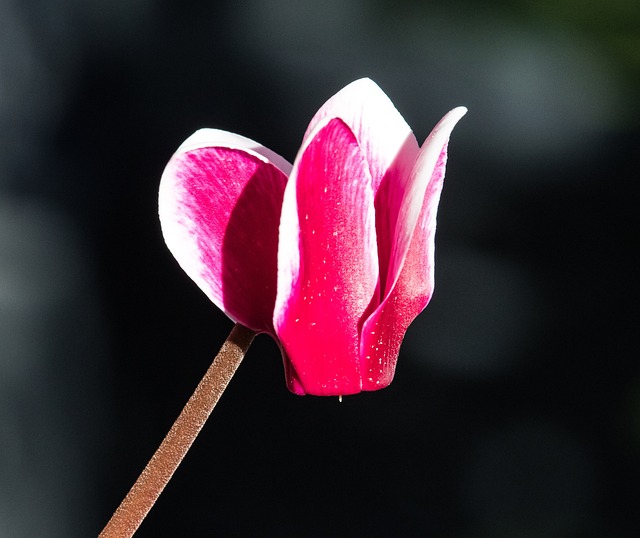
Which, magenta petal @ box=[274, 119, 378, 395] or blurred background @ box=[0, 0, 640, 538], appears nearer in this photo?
magenta petal @ box=[274, 119, 378, 395]

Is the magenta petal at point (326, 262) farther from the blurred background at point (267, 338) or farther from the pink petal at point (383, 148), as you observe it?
the blurred background at point (267, 338)

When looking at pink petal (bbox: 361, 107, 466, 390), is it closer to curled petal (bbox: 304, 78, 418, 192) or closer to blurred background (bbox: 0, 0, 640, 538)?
curled petal (bbox: 304, 78, 418, 192)

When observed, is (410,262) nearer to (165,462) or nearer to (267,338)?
(165,462)

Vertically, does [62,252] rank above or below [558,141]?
below

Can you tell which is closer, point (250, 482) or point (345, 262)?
point (345, 262)

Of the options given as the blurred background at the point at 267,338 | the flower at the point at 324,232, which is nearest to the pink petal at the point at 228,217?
the flower at the point at 324,232

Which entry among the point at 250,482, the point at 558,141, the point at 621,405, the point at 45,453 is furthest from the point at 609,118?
the point at 45,453

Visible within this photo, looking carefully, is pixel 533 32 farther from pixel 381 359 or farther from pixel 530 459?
pixel 381 359

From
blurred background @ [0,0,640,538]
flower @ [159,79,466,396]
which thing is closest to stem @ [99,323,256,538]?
flower @ [159,79,466,396]
